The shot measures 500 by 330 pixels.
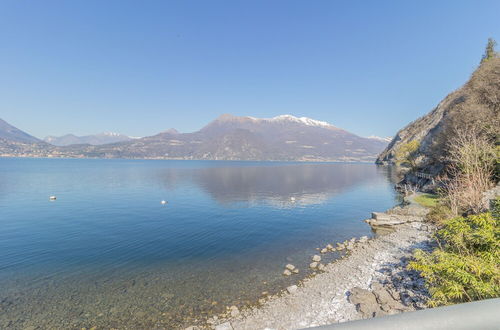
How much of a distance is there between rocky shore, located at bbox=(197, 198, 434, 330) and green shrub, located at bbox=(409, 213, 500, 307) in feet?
9.78

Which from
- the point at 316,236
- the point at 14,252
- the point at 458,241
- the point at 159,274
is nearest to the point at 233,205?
the point at 316,236

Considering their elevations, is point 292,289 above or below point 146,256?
above

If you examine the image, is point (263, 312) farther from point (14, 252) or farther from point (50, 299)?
point (14, 252)

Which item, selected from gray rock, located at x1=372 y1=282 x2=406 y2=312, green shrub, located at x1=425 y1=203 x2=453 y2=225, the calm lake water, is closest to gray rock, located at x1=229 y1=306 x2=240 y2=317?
the calm lake water

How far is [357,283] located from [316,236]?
12.2 metres

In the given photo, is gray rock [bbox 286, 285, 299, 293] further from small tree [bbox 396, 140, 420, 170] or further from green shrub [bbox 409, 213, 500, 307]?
small tree [bbox 396, 140, 420, 170]

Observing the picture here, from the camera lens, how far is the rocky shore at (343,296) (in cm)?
1311

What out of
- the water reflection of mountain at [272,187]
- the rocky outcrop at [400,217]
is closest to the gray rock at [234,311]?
the rocky outcrop at [400,217]

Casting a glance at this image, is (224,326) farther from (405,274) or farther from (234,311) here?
(405,274)

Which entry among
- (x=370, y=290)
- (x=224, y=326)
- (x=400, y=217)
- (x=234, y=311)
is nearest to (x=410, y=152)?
(x=400, y=217)

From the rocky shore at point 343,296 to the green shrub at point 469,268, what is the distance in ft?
9.78

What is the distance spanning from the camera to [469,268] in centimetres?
1002

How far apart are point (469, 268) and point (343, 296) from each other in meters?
7.30

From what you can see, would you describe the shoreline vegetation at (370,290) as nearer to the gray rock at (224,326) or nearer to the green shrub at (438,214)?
the gray rock at (224,326)
